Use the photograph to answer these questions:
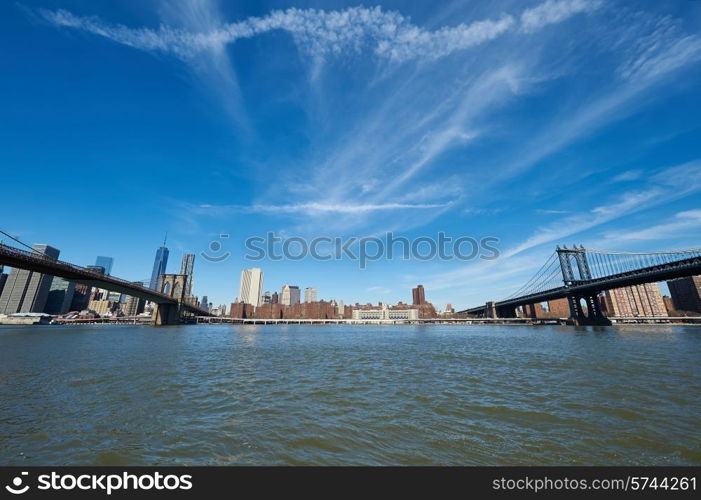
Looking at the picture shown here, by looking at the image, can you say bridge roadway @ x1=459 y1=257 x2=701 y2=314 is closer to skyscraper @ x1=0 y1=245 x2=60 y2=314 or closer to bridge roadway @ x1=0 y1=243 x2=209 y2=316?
bridge roadway @ x1=0 y1=243 x2=209 y2=316

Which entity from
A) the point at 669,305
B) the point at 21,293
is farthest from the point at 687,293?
the point at 21,293

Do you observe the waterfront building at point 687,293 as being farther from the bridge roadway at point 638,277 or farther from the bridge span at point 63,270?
the bridge span at point 63,270

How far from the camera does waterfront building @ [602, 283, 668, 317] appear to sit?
15926 cm

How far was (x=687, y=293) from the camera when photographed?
477 feet

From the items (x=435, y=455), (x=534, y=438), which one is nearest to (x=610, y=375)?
(x=534, y=438)

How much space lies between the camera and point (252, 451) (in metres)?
5.89

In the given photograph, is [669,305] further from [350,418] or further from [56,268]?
[56,268]

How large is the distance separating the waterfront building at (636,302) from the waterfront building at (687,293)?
7453mm

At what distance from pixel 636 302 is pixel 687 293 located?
2313 cm

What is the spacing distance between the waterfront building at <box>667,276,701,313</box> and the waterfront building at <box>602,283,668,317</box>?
24.5ft

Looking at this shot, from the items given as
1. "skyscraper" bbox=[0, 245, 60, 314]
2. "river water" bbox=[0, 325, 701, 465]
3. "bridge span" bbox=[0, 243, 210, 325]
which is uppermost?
"skyscraper" bbox=[0, 245, 60, 314]

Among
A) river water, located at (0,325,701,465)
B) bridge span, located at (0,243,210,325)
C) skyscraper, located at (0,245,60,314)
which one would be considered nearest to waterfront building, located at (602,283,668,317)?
river water, located at (0,325,701,465)

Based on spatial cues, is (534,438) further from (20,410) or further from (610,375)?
(20,410)
